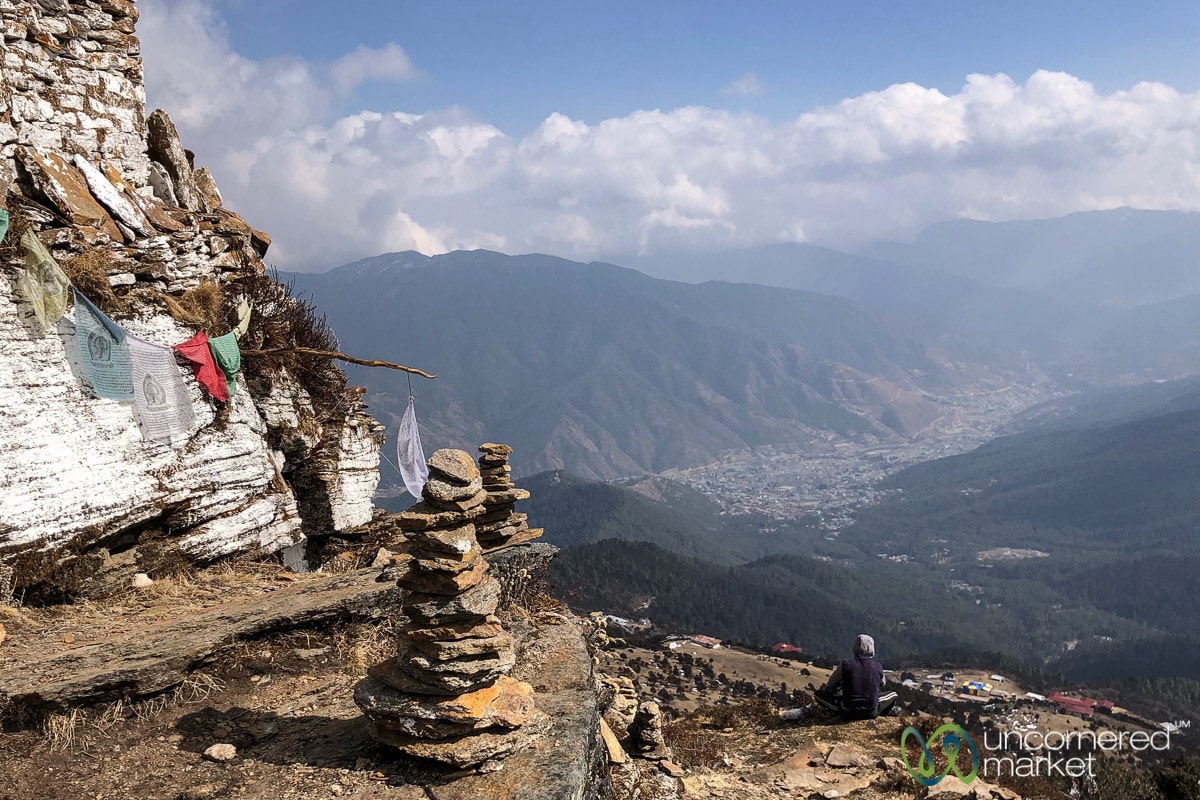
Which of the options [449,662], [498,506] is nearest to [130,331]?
[498,506]

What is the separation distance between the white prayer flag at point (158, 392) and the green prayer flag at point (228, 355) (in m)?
0.82

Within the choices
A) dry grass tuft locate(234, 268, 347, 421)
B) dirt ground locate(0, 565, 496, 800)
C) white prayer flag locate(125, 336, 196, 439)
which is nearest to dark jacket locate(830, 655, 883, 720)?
dirt ground locate(0, 565, 496, 800)

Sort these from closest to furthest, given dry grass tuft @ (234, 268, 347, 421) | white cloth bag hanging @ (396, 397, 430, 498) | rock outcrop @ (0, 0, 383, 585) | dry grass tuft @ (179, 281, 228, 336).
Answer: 1. rock outcrop @ (0, 0, 383, 585)
2. dry grass tuft @ (179, 281, 228, 336)
3. dry grass tuft @ (234, 268, 347, 421)
4. white cloth bag hanging @ (396, 397, 430, 498)

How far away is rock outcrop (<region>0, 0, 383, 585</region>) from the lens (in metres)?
9.86

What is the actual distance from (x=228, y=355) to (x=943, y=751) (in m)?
15.0

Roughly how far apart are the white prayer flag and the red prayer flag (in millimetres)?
328

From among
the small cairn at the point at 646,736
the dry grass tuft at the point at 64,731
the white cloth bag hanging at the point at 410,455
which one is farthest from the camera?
the white cloth bag hanging at the point at 410,455

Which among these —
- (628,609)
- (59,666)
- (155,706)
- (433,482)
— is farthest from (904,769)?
(628,609)

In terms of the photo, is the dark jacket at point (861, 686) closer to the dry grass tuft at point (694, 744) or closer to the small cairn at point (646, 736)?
the dry grass tuft at point (694, 744)

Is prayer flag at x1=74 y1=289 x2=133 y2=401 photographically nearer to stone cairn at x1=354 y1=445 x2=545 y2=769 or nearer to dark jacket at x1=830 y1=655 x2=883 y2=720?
stone cairn at x1=354 y1=445 x2=545 y2=769

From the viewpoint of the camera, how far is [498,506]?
12344mm

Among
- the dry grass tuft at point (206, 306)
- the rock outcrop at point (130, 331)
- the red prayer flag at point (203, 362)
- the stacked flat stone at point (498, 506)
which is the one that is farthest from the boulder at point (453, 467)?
the dry grass tuft at point (206, 306)

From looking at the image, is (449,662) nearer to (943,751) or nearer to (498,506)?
(498,506)

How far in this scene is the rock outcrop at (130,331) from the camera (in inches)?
388
